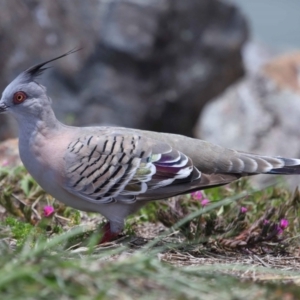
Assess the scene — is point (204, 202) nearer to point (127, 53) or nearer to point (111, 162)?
point (111, 162)

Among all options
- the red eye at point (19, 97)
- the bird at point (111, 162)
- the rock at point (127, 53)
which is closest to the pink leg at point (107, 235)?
the bird at point (111, 162)

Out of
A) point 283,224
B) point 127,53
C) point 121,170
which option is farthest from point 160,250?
point 127,53

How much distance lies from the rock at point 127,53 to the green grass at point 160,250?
157 inches

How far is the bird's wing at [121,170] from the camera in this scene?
15.9 feet

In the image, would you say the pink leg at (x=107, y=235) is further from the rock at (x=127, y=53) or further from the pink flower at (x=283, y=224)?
the rock at (x=127, y=53)

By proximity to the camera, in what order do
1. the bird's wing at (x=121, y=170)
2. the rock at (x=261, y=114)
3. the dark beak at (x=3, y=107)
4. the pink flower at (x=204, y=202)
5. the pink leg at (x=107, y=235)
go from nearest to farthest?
1. the bird's wing at (x=121, y=170)
2. the pink leg at (x=107, y=235)
3. the dark beak at (x=3, y=107)
4. the pink flower at (x=204, y=202)
5. the rock at (x=261, y=114)

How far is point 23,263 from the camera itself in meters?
3.18

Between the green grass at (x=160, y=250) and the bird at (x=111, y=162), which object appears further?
the bird at (x=111, y=162)

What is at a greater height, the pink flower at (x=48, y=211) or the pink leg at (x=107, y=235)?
the pink flower at (x=48, y=211)

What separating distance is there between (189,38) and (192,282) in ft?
25.8

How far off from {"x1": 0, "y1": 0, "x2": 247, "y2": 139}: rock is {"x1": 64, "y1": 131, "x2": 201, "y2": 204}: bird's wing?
4.61 m

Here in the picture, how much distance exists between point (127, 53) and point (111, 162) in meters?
5.59

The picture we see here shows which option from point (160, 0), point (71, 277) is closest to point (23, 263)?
point (71, 277)

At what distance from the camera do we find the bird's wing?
486 centimetres
